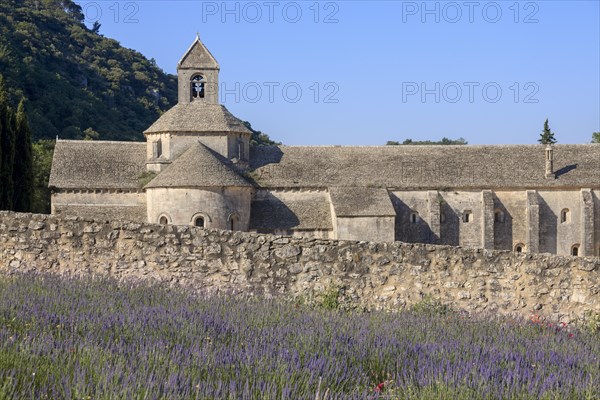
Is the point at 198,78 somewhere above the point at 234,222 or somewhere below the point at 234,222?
above

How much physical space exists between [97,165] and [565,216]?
25571 mm

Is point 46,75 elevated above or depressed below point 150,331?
above

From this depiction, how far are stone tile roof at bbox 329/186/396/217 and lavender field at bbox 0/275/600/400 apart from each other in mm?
29403

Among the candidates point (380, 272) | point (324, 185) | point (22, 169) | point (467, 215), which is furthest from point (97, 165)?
point (380, 272)

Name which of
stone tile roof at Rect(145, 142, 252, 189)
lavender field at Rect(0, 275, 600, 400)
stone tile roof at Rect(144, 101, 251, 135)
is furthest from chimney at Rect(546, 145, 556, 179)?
lavender field at Rect(0, 275, 600, 400)

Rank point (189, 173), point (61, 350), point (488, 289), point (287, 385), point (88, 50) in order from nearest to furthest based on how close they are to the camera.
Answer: point (287, 385)
point (61, 350)
point (488, 289)
point (189, 173)
point (88, 50)

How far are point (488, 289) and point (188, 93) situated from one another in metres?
34.0

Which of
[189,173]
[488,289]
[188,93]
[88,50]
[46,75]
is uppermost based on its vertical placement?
[88,50]

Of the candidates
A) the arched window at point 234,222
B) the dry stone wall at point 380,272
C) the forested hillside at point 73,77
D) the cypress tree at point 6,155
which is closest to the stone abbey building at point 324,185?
the arched window at point 234,222

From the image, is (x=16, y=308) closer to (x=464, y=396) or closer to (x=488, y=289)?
(x=464, y=396)

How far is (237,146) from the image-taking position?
42.3 meters

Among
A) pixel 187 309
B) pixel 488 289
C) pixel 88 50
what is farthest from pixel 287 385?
pixel 88 50

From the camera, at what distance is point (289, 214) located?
40031 mm

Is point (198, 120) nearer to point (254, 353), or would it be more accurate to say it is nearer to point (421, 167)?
point (421, 167)
